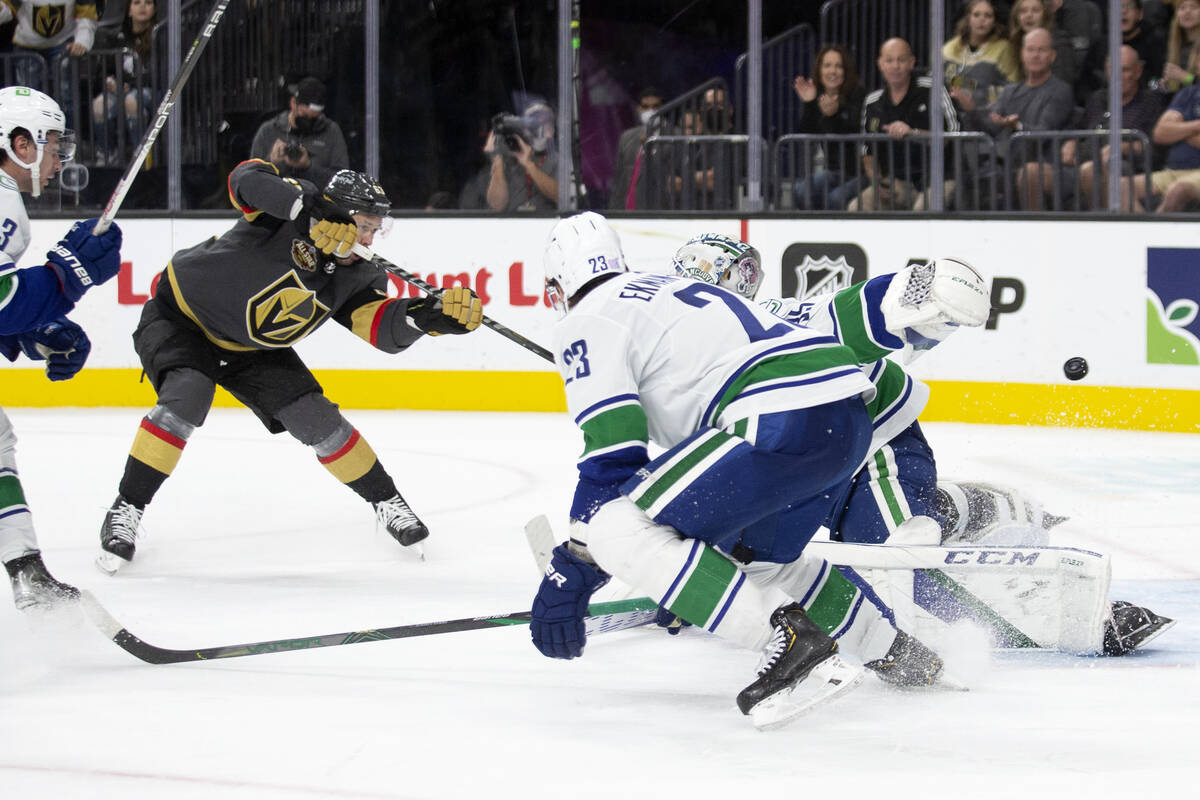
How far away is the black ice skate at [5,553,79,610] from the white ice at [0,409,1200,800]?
0.08m

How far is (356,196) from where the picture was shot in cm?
352

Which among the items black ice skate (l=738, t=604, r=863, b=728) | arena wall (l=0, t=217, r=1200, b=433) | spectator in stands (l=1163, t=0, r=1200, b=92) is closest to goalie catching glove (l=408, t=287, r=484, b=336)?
black ice skate (l=738, t=604, r=863, b=728)

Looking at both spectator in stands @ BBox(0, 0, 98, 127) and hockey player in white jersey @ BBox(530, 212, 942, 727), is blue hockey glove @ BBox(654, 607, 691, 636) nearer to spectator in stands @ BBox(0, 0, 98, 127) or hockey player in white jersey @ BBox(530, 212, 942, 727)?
hockey player in white jersey @ BBox(530, 212, 942, 727)

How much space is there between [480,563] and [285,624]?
0.69 metres

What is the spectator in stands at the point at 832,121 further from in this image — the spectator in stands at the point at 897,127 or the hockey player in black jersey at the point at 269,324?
the hockey player in black jersey at the point at 269,324

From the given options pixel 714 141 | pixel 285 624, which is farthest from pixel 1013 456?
pixel 285 624

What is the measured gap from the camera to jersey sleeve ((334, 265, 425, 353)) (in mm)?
3662

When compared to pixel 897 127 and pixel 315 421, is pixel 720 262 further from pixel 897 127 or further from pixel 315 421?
pixel 897 127

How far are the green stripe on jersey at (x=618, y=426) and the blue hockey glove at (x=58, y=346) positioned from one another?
1432mm

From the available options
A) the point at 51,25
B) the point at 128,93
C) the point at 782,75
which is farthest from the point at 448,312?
the point at 51,25

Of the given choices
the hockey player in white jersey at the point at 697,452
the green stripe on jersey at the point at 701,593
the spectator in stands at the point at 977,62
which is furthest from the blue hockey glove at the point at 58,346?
the spectator in stands at the point at 977,62

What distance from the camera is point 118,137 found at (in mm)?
6863

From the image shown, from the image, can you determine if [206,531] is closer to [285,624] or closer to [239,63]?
[285,624]

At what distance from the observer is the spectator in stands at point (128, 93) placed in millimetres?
6832
